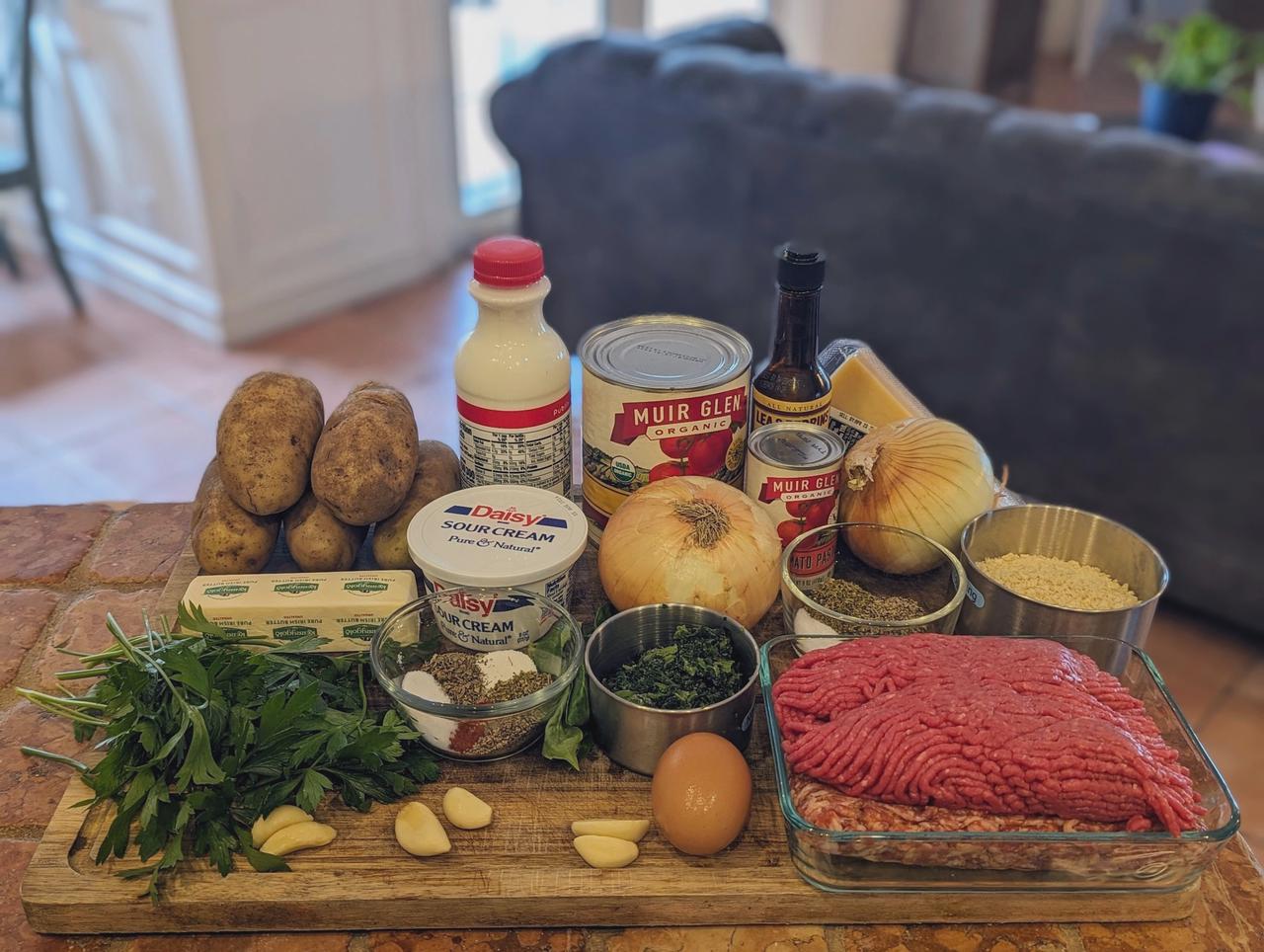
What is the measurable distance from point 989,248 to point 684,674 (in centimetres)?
156

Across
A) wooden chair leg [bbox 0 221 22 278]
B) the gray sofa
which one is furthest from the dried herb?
wooden chair leg [bbox 0 221 22 278]

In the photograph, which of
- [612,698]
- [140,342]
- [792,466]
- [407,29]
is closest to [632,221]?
[407,29]

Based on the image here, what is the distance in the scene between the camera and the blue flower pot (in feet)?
12.4

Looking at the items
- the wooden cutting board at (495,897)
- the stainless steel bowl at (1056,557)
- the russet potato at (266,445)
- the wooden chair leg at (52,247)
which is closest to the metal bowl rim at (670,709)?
the wooden cutting board at (495,897)

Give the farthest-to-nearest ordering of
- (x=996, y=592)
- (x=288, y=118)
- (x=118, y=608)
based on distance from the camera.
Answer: (x=288, y=118)
(x=118, y=608)
(x=996, y=592)

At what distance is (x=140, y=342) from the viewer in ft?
11.1

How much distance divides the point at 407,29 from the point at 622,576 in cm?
295

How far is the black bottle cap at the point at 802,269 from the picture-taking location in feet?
3.51

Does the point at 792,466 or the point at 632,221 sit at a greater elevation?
the point at 792,466

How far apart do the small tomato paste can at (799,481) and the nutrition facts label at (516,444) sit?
0.19 m

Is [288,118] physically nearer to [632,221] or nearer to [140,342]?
[140,342]

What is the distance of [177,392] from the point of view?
3.13m

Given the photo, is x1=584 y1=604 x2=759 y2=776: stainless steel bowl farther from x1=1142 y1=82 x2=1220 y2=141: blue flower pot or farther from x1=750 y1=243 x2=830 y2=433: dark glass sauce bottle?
x1=1142 y1=82 x2=1220 y2=141: blue flower pot

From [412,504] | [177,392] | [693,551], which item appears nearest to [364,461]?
[412,504]
